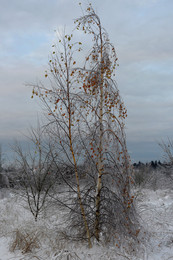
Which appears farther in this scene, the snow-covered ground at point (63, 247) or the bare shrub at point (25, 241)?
the bare shrub at point (25, 241)

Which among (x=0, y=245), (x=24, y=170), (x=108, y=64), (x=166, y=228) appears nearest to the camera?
(x=108, y=64)

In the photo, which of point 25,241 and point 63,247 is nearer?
point 63,247

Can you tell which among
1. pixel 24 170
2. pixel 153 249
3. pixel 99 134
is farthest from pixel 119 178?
pixel 24 170

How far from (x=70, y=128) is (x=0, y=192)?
24482 mm

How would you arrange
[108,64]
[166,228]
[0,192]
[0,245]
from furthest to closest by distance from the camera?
[0,192] < [166,228] < [0,245] < [108,64]

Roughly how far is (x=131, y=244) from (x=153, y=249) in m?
1.13

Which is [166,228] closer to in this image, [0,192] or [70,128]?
[70,128]

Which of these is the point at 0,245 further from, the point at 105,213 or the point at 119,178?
the point at 119,178

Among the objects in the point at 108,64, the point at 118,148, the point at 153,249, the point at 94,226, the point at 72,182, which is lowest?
the point at 153,249

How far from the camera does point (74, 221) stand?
7992 millimetres

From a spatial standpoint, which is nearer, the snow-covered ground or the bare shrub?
the snow-covered ground

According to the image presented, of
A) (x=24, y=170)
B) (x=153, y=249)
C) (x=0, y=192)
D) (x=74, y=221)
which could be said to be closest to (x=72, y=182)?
(x=74, y=221)

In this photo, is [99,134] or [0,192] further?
[0,192]

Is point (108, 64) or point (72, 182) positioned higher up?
point (108, 64)
